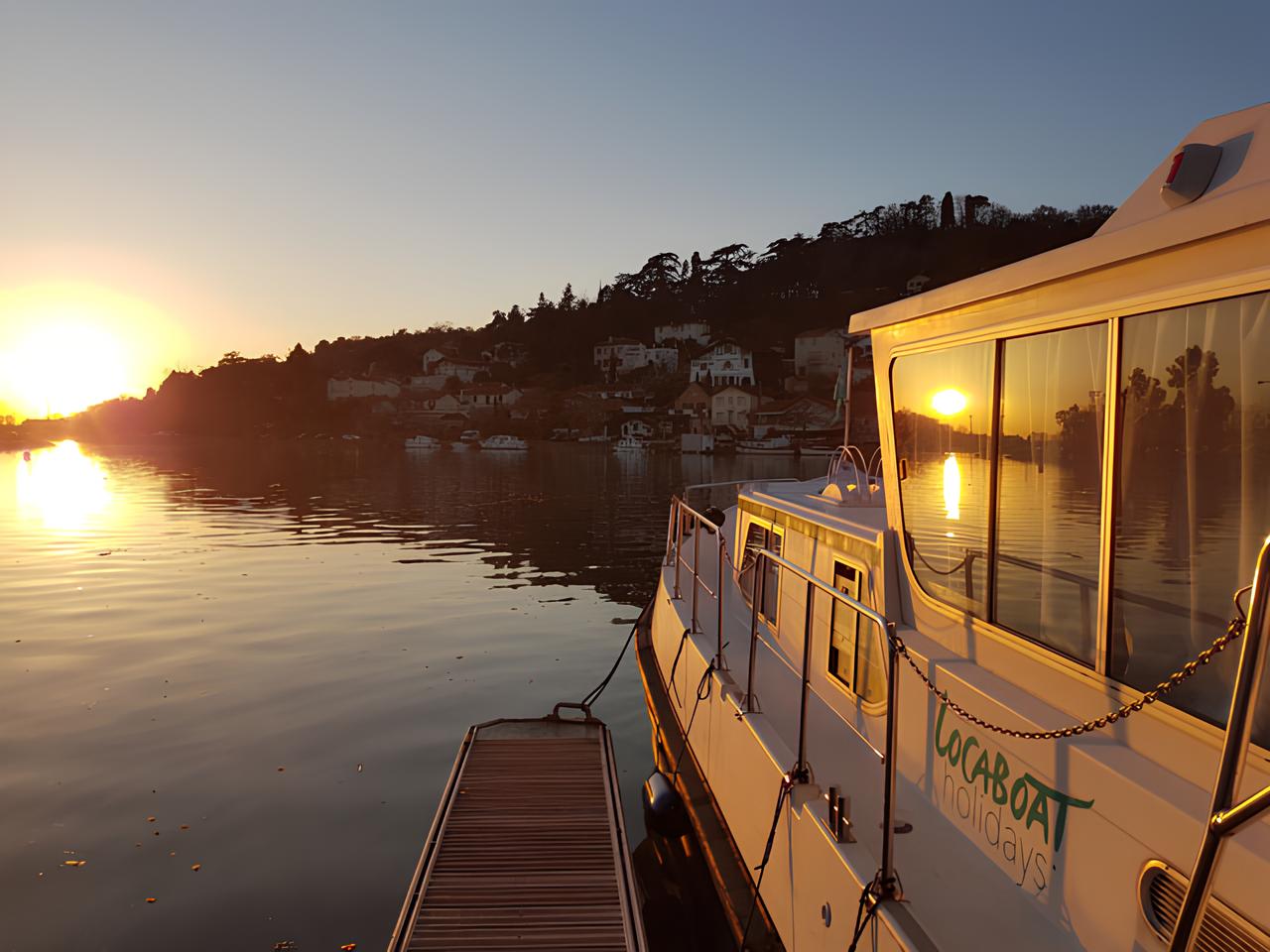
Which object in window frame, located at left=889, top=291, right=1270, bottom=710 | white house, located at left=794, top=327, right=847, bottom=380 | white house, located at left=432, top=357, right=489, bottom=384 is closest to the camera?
window frame, located at left=889, top=291, right=1270, bottom=710

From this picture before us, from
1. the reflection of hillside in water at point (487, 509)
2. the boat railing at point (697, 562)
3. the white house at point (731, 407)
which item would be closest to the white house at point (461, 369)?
the white house at point (731, 407)

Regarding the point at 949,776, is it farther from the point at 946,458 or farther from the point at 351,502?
the point at 351,502

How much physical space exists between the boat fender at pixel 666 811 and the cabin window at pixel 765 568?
1805 millimetres

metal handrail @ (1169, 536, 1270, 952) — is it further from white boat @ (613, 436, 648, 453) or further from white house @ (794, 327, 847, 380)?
white house @ (794, 327, 847, 380)

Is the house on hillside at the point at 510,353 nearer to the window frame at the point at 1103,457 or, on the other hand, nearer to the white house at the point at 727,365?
the white house at the point at 727,365

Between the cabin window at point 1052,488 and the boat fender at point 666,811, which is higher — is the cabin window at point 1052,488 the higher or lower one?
the higher one

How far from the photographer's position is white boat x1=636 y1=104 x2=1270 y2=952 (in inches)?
110

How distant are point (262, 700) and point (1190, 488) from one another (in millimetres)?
12539

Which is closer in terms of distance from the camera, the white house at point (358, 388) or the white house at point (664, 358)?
the white house at point (664, 358)

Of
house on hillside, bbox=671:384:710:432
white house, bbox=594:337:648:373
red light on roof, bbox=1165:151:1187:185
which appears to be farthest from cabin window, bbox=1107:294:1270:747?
white house, bbox=594:337:648:373

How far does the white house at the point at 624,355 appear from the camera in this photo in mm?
148875

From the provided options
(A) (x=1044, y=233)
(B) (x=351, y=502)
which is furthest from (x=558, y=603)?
(A) (x=1044, y=233)

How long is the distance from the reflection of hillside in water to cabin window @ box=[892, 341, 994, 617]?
610 inches

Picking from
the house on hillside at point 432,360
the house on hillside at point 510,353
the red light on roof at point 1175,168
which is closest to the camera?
the red light on roof at point 1175,168
